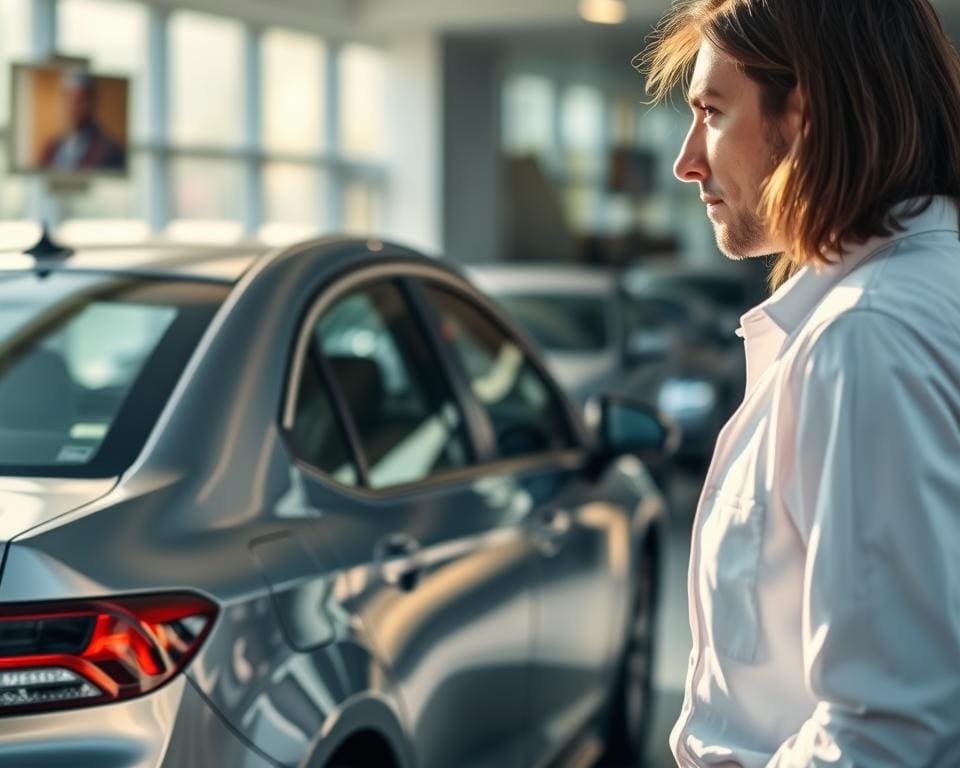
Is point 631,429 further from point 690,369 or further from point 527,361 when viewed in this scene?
point 690,369

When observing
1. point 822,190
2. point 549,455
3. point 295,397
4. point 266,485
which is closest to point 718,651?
point 822,190

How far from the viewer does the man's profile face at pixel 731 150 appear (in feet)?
4.87

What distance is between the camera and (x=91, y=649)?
2.16 meters

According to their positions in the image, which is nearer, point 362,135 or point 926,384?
point 926,384

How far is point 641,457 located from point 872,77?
2.97 m

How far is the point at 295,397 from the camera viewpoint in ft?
9.28

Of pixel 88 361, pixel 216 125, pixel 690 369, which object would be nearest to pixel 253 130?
pixel 216 125

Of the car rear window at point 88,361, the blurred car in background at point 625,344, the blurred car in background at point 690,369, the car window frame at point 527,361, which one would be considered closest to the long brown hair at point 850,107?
the car rear window at point 88,361

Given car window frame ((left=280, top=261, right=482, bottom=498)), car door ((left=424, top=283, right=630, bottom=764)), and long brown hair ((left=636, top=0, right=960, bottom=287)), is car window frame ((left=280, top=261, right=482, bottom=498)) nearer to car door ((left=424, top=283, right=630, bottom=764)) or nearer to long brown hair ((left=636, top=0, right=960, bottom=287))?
car door ((left=424, top=283, right=630, bottom=764))

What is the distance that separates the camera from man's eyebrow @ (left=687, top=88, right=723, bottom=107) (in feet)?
4.98

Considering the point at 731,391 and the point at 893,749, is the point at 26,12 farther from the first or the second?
the point at 893,749

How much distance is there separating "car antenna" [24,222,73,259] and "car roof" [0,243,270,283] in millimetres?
15

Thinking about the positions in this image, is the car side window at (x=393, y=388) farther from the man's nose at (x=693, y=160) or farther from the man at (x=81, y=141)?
the man at (x=81, y=141)

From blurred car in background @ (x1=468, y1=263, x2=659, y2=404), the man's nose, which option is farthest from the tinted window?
Answer: the man's nose
